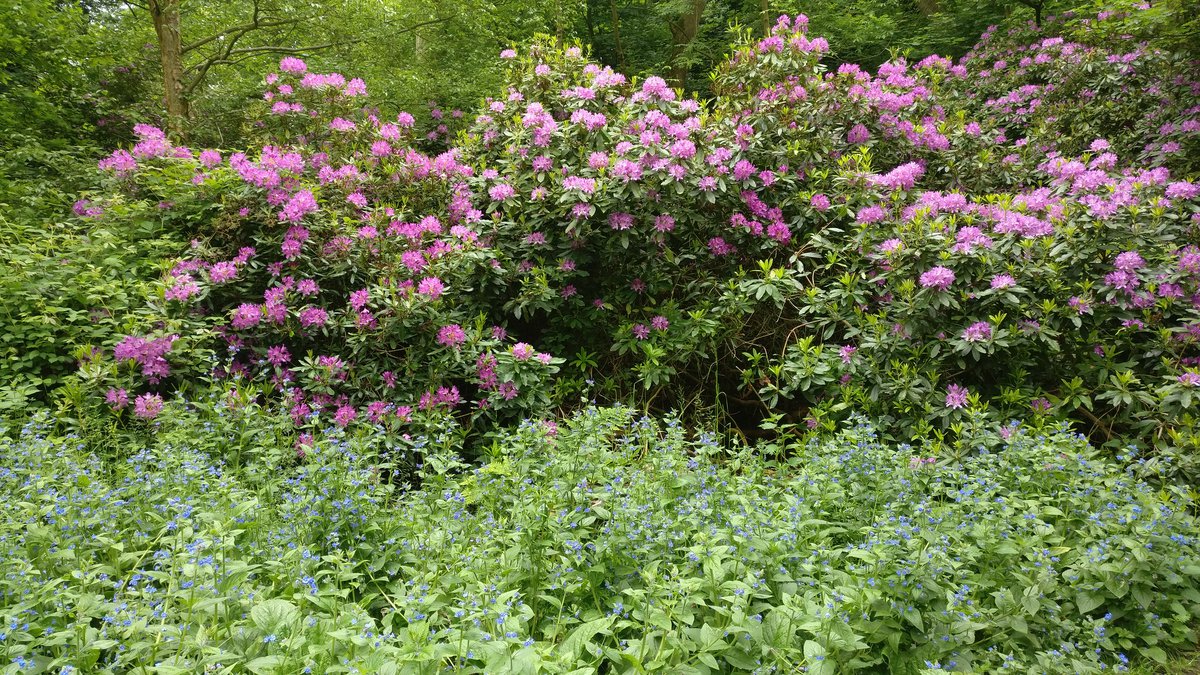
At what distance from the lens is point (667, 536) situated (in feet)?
7.32

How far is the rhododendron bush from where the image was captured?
3.74m

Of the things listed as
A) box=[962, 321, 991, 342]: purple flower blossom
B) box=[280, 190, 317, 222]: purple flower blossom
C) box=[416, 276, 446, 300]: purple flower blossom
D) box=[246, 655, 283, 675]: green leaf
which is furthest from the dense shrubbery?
box=[280, 190, 317, 222]: purple flower blossom

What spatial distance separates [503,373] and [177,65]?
16.2 feet

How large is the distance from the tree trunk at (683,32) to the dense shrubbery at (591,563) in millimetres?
9134

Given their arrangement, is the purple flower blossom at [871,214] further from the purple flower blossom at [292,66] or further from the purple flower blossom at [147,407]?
the purple flower blossom at [292,66]

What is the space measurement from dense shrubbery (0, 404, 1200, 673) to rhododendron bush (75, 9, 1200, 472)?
847 mm

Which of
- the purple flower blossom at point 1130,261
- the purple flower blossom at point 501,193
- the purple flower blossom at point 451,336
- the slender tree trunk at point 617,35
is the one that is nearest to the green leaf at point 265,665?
the purple flower blossom at point 451,336

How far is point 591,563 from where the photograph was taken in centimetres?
233

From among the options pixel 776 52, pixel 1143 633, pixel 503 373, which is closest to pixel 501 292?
pixel 503 373

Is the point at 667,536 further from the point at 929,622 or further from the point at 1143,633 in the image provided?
the point at 1143,633

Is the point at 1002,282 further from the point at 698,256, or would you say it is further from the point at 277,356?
the point at 277,356

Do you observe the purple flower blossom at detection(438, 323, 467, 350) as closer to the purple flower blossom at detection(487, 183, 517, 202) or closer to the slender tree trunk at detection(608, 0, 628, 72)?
the purple flower blossom at detection(487, 183, 517, 202)

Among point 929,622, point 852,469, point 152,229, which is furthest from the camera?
point 152,229

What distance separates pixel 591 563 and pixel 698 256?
2980 mm
